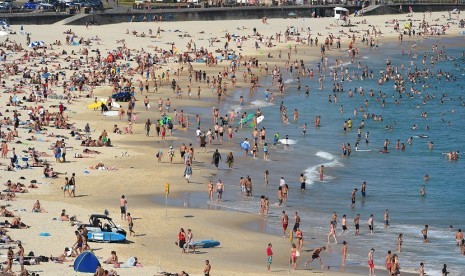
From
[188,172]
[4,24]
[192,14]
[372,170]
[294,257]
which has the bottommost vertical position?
[372,170]

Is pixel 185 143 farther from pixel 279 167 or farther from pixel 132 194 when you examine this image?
pixel 132 194

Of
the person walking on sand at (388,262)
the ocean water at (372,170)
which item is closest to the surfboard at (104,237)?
the ocean water at (372,170)

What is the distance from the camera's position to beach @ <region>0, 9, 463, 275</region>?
1358 inches

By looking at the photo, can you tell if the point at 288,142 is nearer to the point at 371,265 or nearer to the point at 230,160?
the point at 230,160

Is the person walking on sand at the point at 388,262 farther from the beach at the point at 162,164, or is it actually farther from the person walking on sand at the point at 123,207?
the person walking on sand at the point at 123,207

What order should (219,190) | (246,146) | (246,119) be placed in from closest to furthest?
1. (219,190)
2. (246,146)
3. (246,119)

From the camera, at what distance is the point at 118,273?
30.9 metres

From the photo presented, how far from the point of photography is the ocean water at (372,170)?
38562 mm

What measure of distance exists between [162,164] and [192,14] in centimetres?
5426

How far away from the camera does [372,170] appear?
5122 cm

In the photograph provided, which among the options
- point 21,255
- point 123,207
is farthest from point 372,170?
point 21,255

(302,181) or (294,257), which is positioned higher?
(294,257)

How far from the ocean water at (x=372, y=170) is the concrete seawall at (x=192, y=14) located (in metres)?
20.6

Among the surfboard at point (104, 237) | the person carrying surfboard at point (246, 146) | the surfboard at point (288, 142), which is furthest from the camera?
the surfboard at point (288, 142)
